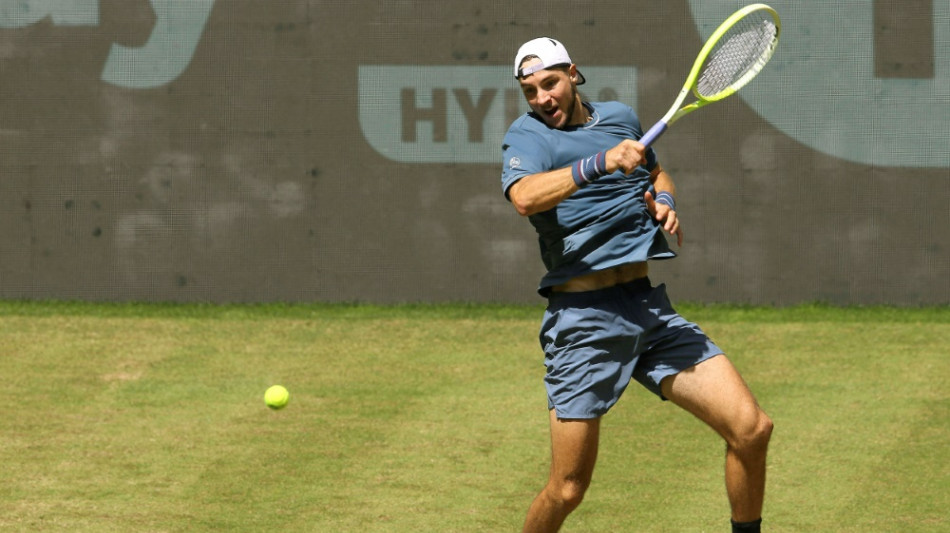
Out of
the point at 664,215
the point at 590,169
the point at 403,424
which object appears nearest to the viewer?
the point at 590,169

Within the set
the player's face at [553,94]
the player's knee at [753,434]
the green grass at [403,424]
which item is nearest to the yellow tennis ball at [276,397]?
the green grass at [403,424]

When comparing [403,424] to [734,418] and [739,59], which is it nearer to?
[739,59]

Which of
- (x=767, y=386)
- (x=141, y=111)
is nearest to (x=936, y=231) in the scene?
(x=767, y=386)

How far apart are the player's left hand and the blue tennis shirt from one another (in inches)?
3.4

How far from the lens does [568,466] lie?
205 inches

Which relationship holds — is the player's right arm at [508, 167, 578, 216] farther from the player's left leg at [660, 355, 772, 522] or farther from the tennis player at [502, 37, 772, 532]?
the player's left leg at [660, 355, 772, 522]

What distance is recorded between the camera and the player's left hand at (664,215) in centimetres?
512

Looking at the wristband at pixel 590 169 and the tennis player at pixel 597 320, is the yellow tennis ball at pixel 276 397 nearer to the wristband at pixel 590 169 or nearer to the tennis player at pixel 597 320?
the tennis player at pixel 597 320

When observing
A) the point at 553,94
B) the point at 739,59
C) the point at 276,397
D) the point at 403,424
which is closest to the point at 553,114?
the point at 553,94

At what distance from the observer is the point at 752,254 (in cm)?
1175

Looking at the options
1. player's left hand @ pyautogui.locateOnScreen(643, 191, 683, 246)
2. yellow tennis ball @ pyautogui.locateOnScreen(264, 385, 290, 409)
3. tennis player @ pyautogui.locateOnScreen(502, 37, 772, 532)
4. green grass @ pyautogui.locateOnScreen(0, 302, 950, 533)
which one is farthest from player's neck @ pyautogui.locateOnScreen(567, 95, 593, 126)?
yellow tennis ball @ pyautogui.locateOnScreen(264, 385, 290, 409)

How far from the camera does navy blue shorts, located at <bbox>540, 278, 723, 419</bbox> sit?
17.3ft

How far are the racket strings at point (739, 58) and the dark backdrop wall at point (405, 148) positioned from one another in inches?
222

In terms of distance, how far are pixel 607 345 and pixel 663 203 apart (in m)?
0.58
